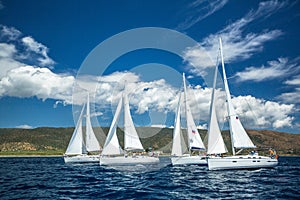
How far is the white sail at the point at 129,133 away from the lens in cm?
5634

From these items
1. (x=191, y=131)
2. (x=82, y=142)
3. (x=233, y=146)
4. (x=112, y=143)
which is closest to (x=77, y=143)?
(x=82, y=142)

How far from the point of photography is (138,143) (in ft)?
188

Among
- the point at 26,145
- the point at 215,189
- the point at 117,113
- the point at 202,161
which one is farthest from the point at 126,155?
the point at 26,145

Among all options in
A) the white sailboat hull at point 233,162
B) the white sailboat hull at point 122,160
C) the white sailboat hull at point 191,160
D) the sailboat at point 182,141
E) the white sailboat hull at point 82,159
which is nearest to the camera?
the white sailboat hull at point 233,162

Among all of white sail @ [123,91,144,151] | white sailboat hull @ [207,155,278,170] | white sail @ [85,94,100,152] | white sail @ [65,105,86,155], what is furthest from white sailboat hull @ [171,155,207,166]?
white sail @ [65,105,86,155]

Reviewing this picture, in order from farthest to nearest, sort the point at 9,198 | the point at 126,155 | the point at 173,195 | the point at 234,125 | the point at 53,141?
the point at 53,141, the point at 126,155, the point at 234,125, the point at 173,195, the point at 9,198

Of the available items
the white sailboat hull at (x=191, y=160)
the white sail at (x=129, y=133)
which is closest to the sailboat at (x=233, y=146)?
the white sailboat hull at (x=191, y=160)

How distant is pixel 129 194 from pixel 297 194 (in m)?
13.0

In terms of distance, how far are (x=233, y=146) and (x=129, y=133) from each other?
23250 millimetres

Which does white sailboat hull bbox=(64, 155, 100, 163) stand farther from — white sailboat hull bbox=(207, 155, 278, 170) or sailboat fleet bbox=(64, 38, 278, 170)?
white sailboat hull bbox=(207, 155, 278, 170)

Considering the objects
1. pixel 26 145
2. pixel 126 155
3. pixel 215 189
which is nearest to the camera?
pixel 215 189

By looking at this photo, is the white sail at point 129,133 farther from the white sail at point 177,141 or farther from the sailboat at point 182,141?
the sailboat at point 182,141

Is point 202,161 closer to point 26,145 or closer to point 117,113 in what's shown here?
point 117,113

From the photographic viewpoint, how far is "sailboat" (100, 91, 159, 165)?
179 ft
